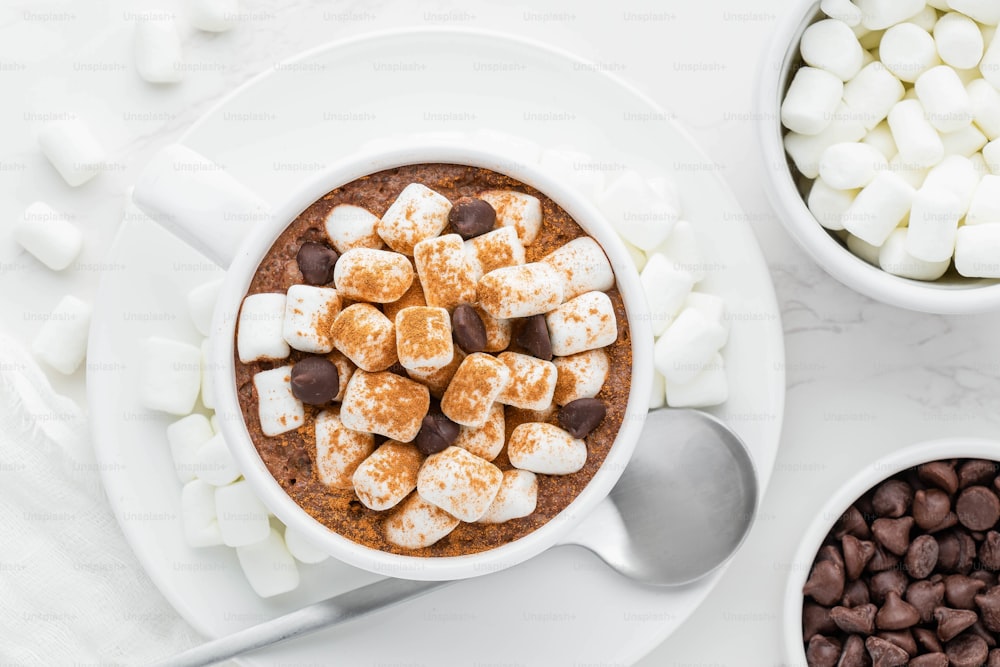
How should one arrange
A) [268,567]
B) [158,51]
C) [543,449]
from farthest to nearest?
[158,51]
[268,567]
[543,449]

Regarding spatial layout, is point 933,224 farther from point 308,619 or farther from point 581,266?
point 308,619

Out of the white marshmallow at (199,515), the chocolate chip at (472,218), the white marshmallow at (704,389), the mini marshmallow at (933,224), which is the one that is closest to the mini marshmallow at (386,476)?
the chocolate chip at (472,218)

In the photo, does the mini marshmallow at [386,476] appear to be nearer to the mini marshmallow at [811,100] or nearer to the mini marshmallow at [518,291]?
the mini marshmallow at [518,291]

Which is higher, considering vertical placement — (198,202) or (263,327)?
(198,202)

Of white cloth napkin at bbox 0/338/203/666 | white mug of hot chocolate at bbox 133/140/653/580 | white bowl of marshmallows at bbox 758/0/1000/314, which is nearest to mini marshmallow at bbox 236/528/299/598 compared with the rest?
white cloth napkin at bbox 0/338/203/666

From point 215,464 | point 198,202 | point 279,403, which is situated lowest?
point 215,464

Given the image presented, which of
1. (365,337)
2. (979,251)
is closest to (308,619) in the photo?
(365,337)
